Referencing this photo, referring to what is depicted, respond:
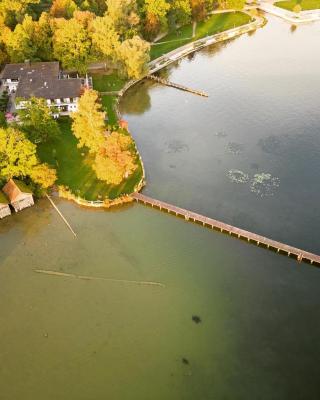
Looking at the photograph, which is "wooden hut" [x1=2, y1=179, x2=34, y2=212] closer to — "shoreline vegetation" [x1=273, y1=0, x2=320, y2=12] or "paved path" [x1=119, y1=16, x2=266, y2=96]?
"paved path" [x1=119, y1=16, x2=266, y2=96]

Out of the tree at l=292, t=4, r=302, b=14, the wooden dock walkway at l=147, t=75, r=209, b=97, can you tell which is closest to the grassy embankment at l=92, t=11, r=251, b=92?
the wooden dock walkway at l=147, t=75, r=209, b=97

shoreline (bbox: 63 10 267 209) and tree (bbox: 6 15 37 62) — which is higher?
tree (bbox: 6 15 37 62)

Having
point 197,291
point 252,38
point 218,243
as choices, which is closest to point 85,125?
point 218,243

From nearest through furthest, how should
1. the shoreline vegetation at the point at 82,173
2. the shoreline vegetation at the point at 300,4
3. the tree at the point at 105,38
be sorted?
the shoreline vegetation at the point at 82,173, the tree at the point at 105,38, the shoreline vegetation at the point at 300,4

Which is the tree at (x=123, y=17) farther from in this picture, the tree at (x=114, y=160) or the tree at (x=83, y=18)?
the tree at (x=114, y=160)

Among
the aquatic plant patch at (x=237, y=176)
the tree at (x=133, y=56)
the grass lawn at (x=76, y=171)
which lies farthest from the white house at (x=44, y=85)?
the aquatic plant patch at (x=237, y=176)

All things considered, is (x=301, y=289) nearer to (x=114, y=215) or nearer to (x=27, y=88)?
(x=114, y=215)

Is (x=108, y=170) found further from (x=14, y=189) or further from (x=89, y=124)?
(x=14, y=189)
